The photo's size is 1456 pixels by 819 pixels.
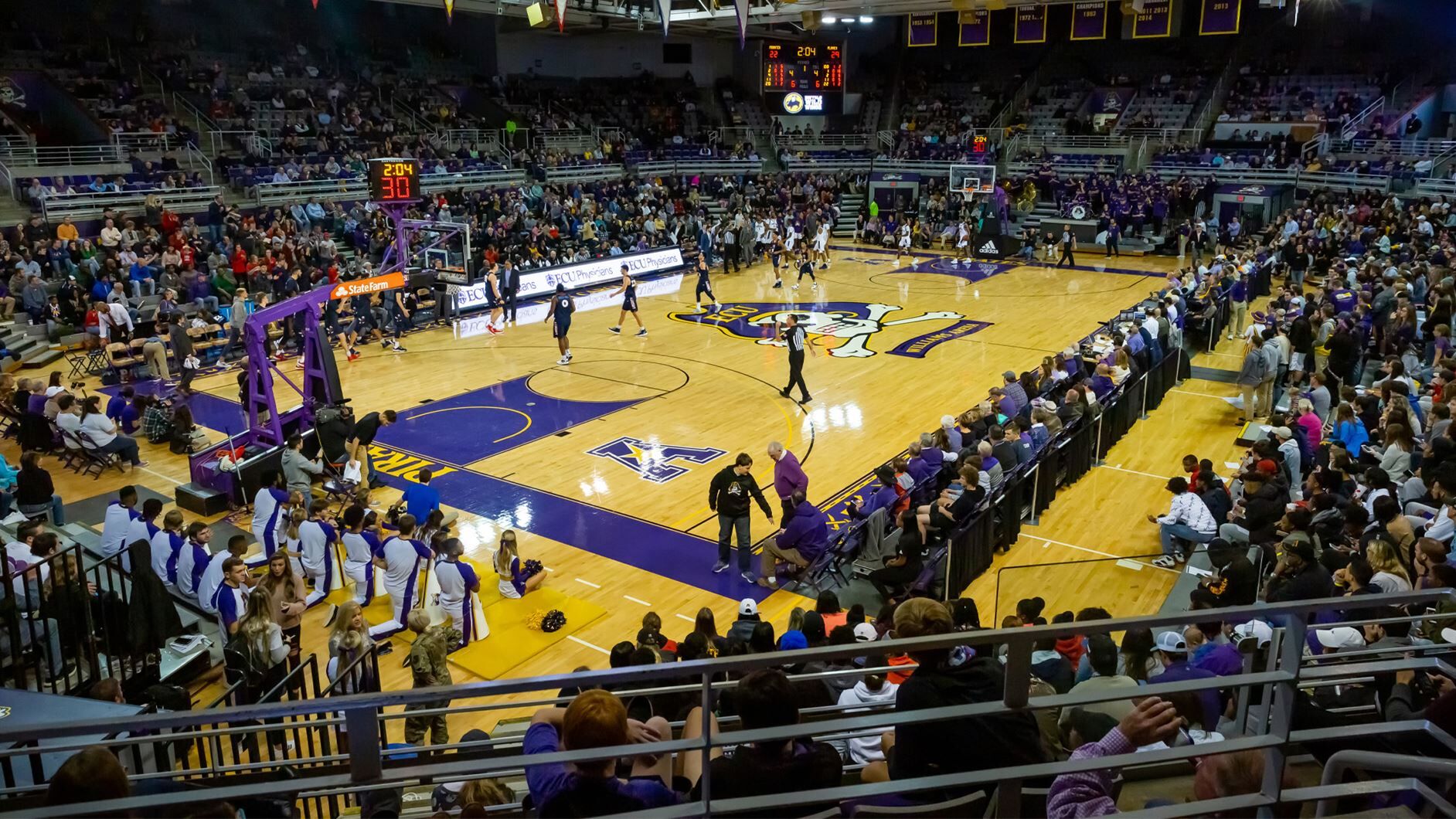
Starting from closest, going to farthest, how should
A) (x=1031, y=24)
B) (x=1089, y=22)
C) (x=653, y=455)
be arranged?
Answer: (x=653, y=455) → (x=1089, y=22) → (x=1031, y=24)

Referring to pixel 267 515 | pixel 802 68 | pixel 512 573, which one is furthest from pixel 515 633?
pixel 802 68

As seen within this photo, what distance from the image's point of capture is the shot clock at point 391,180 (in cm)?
1875

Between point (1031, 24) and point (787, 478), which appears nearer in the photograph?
point (787, 478)

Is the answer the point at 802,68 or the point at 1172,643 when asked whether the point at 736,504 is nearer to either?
the point at 1172,643

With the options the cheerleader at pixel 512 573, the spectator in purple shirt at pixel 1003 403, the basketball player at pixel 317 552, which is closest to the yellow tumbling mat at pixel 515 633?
the cheerleader at pixel 512 573

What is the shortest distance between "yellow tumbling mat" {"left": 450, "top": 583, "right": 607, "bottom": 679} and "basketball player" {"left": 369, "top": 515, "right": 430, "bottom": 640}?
2.70 ft

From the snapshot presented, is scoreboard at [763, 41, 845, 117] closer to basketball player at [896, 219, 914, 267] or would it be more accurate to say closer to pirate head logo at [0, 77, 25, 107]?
basketball player at [896, 219, 914, 267]

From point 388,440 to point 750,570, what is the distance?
288 inches

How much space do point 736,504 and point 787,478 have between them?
65 cm

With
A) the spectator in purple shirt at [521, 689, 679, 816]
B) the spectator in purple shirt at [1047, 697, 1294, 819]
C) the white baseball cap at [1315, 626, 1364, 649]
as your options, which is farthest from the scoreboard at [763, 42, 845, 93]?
the spectator in purple shirt at [521, 689, 679, 816]

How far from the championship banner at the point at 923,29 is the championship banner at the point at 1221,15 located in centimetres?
934

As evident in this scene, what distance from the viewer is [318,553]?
10.8m

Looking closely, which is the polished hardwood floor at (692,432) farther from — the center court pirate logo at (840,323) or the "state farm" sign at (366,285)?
the "state farm" sign at (366,285)

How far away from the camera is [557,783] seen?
11.1 ft
